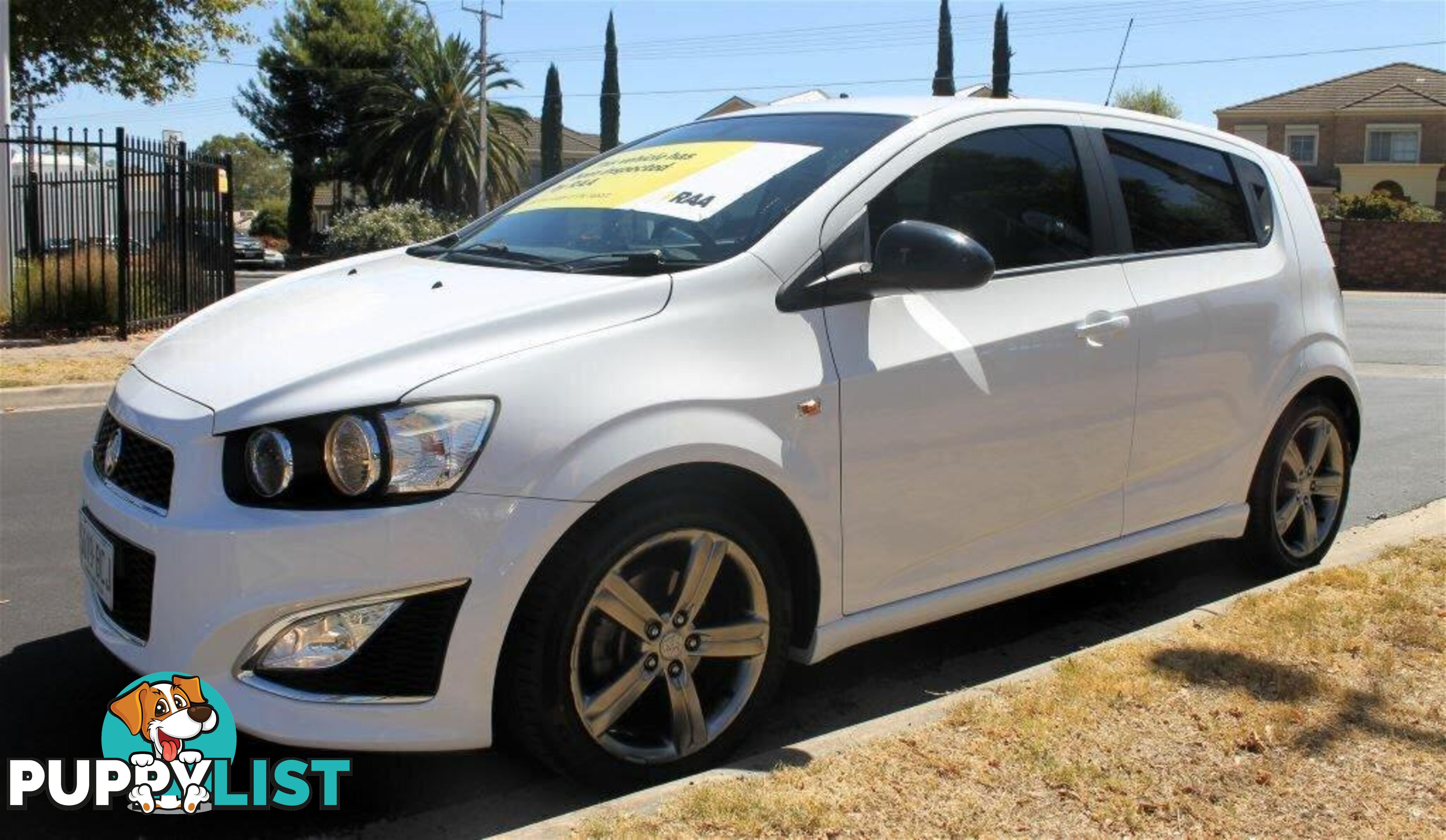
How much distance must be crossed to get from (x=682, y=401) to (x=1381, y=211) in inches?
1717

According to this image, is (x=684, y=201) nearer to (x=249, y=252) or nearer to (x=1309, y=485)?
(x=1309, y=485)

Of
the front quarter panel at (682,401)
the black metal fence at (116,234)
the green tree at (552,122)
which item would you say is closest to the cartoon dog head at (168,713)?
the front quarter panel at (682,401)

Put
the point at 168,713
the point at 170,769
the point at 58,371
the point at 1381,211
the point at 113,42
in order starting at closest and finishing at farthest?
the point at 168,713
the point at 170,769
the point at 58,371
the point at 113,42
the point at 1381,211

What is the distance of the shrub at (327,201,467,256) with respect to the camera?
30.2m

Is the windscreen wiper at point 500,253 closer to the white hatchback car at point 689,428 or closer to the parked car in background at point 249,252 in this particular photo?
the white hatchback car at point 689,428

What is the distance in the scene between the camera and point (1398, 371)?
1359 centimetres

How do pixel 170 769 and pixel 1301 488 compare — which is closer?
pixel 170 769

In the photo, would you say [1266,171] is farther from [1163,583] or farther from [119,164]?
[119,164]

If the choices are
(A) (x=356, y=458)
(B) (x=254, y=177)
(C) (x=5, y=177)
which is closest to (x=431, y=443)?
(A) (x=356, y=458)

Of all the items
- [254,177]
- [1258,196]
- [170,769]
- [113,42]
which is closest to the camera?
[170,769]

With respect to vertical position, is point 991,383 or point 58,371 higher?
point 991,383

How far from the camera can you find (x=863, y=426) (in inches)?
137

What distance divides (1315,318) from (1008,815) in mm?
2805

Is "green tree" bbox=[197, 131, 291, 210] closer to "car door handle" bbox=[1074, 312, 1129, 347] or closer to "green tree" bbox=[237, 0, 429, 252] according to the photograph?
"green tree" bbox=[237, 0, 429, 252]
